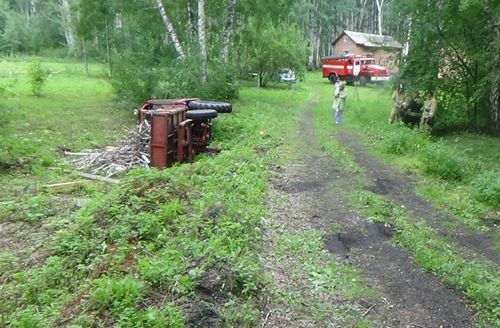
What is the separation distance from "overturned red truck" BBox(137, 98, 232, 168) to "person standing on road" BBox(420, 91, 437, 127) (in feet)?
25.0

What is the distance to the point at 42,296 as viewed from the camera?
4.70 meters

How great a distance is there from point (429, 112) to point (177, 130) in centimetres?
923

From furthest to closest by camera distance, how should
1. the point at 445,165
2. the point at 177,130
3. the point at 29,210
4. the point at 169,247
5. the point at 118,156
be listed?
1. the point at 118,156
2. the point at 177,130
3. the point at 445,165
4. the point at 29,210
5. the point at 169,247

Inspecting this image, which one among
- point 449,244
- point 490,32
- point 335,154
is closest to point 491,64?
point 490,32

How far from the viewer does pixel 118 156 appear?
11.6 m

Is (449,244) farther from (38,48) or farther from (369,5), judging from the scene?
(369,5)

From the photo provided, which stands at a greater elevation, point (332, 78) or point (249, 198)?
point (332, 78)

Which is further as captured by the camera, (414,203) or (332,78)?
(332,78)

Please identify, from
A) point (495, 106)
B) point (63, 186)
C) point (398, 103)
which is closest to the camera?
point (63, 186)

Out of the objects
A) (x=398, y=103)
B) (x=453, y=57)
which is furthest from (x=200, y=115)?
(x=453, y=57)

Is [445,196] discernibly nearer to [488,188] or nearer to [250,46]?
[488,188]

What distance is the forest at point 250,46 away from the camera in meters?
15.4

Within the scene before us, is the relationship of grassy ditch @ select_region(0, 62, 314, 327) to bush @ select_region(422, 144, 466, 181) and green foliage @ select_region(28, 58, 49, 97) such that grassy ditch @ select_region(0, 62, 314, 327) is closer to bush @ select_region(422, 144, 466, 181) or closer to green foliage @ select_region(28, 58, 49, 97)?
bush @ select_region(422, 144, 466, 181)

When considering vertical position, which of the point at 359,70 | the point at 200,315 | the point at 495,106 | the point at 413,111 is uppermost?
the point at 359,70
